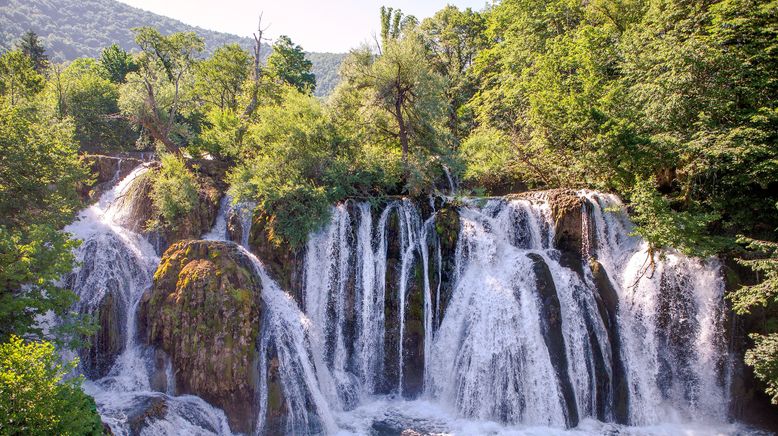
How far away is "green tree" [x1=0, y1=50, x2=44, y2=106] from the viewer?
26297 mm

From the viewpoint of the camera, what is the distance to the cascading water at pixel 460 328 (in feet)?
44.3

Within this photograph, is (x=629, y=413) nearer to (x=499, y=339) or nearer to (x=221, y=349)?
(x=499, y=339)

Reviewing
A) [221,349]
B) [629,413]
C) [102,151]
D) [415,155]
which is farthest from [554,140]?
[102,151]

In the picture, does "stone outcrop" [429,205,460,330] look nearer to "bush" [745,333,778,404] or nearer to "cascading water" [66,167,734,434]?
"cascading water" [66,167,734,434]

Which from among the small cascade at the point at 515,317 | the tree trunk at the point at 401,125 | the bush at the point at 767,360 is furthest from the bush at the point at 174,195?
the bush at the point at 767,360

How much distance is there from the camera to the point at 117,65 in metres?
39.9

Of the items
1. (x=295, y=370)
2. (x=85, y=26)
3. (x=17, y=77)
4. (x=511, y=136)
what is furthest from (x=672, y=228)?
(x=85, y=26)

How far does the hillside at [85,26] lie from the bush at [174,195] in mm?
89858

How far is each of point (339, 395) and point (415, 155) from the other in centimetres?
1077

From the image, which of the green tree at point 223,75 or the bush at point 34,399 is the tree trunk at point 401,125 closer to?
the bush at point 34,399

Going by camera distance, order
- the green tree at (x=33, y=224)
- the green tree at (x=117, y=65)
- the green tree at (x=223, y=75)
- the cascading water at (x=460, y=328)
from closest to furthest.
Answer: the green tree at (x=33, y=224), the cascading water at (x=460, y=328), the green tree at (x=223, y=75), the green tree at (x=117, y=65)

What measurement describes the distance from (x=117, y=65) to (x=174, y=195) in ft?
102

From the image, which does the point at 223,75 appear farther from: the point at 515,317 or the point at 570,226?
the point at 515,317

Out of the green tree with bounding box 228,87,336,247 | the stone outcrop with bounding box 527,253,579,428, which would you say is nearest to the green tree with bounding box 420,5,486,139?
the green tree with bounding box 228,87,336,247
